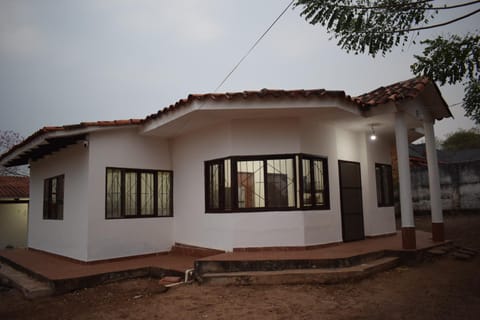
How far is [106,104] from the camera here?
353 feet

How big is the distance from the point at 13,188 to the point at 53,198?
28.7 ft

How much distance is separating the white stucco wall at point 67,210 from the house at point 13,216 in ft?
21.1

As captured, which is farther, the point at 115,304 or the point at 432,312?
the point at 115,304

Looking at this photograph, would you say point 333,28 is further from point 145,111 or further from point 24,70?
point 145,111

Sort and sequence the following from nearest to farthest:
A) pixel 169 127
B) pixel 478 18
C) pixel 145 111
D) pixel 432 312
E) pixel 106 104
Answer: pixel 432 312 < pixel 478 18 < pixel 169 127 < pixel 145 111 < pixel 106 104

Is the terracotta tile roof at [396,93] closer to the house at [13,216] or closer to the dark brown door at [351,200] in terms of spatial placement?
the dark brown door at [351,200]

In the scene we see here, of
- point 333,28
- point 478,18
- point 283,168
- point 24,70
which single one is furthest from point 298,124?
point 24,70

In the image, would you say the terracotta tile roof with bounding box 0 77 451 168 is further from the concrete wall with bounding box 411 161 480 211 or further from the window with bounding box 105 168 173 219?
the concrete wall with bounding box 411 161 480 211

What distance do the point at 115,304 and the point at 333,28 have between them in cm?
549

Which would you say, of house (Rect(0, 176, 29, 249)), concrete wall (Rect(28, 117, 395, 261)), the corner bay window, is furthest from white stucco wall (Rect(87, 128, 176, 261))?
house (Rect(0, 176, 29, 249))

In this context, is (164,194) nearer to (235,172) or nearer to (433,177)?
(235,172)

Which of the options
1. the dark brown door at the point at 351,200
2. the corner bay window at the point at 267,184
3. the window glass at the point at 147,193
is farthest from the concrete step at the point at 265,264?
the window glass at the point at 147,193

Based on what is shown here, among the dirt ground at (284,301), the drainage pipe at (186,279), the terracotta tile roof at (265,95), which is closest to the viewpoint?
the dirt ground at (284,301)

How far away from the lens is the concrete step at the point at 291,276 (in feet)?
19.3
